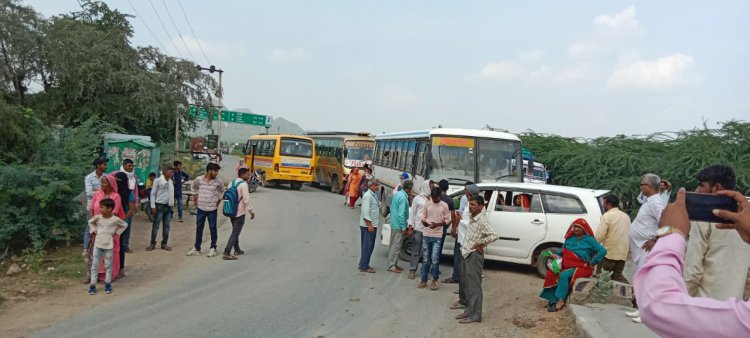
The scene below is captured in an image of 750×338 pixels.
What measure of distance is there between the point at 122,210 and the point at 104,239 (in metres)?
0.82

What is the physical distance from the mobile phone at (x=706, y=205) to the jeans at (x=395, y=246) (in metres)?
8.06

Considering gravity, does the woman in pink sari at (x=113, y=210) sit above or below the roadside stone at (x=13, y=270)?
above

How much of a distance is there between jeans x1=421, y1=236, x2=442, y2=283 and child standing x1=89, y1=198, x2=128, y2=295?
15.1 feet

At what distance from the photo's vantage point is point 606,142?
69.2 feet

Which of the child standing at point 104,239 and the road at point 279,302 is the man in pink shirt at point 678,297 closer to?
the road at point 279,302

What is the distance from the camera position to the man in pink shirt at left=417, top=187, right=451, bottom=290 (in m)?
8.81

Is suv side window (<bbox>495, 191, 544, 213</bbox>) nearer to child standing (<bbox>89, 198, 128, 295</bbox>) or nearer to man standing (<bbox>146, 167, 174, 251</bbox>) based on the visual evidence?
child standing (<bbox>89, 198, 128, 295</bbox>)

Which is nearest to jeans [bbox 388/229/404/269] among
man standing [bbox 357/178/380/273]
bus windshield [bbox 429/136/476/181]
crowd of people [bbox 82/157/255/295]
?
man standing [bbox 357/178/380/273]

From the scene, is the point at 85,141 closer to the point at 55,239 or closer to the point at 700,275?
the point at 55,239

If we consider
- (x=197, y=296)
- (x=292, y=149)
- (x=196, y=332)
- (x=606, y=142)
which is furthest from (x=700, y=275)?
(x=292, y=149)

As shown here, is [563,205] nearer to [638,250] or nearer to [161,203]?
[638,250]

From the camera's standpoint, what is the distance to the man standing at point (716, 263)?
3842 millimetres

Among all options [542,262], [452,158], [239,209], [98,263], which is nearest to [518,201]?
[542,262]

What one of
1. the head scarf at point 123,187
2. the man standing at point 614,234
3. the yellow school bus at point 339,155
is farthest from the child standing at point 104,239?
the yellow school bus at point 339,155
